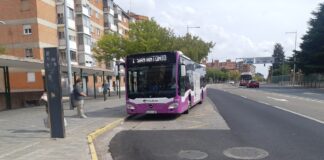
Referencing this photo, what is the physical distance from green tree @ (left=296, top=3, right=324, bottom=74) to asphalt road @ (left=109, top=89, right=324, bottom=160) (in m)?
48.0

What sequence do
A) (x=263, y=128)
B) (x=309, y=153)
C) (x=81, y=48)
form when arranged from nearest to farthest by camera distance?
(x=309, y=153)
(x=263, y=128)
(x=81, y=48)

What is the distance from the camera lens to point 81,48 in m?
58.8

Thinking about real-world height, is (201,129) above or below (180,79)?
below

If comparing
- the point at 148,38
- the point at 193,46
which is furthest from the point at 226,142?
the point at 193,46

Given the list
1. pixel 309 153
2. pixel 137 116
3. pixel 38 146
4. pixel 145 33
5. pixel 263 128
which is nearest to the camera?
pixel 309 153

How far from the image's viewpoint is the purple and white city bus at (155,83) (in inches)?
623

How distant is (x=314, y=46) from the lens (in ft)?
196

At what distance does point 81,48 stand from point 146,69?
145 ft

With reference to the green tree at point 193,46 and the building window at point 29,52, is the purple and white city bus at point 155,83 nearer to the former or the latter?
the green tree at point 193,46

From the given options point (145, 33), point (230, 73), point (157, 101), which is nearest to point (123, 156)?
point (157, 101)

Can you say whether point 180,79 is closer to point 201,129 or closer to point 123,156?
point 201,129

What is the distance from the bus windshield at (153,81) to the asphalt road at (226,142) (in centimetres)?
211

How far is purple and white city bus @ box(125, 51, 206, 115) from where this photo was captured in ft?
51.9

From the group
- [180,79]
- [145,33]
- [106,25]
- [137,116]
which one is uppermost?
[106,25]
